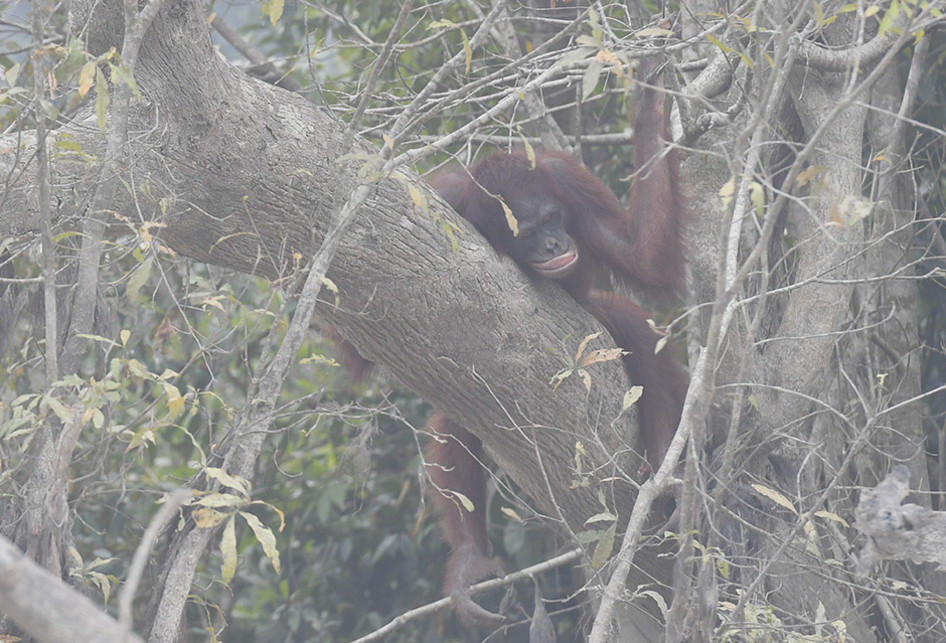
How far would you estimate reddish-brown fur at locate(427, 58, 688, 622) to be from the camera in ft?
11.1

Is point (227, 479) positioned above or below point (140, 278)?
below

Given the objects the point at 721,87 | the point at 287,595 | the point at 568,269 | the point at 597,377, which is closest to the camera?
the point at 597,377

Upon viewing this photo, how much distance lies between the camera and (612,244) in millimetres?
3643

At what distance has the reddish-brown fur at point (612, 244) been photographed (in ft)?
11.1

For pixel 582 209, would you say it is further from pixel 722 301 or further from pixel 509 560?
pixel 509 560

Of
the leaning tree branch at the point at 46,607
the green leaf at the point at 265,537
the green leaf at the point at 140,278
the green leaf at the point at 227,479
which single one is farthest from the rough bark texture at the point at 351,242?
the leaning tree branch at the point at 46,607

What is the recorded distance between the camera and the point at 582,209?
3.74 meters

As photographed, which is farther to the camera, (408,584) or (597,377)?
(408,584)

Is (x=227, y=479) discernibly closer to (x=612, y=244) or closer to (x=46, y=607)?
(x=46, y=607)

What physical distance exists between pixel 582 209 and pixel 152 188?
63.4 inches

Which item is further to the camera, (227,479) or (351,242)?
(351,242)

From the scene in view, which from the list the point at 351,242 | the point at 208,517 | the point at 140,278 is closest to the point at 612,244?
the point at 351,242

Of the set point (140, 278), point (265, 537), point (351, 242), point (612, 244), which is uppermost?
point (140, 278)

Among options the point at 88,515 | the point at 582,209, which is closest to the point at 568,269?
the point at 582,209
